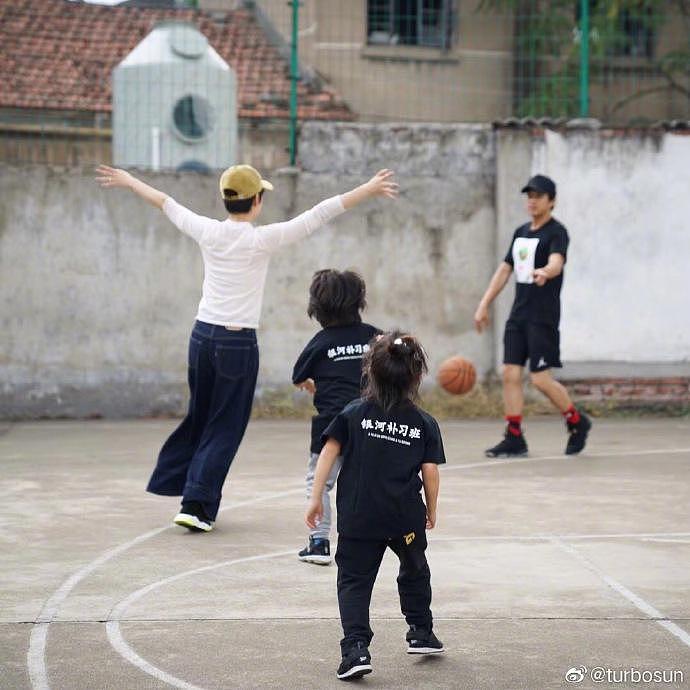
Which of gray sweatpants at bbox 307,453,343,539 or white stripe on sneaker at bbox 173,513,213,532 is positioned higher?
gray sweatpants at bbox 307,453,343,539

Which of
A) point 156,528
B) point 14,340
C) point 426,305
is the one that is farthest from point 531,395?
point 156,528

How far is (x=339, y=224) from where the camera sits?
13047 mm

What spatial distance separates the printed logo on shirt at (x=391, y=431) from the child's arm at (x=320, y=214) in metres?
2.05

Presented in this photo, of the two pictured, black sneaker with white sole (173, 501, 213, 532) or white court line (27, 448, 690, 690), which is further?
black sneaker with white sole (173, 501, 213, 532)

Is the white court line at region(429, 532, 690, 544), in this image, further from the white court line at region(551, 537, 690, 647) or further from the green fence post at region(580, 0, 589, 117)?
the green fence post at region(580, 0, 589, 117)

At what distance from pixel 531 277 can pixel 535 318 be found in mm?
294

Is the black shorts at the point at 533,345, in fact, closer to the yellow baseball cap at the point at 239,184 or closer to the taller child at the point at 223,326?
the taller child at the point at 223,326

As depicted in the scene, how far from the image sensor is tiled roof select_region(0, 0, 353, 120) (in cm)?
2255

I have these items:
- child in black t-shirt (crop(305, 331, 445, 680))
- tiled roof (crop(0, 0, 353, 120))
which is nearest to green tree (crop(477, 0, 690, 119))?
tiled roof (crop(0, 0, 353, 120))

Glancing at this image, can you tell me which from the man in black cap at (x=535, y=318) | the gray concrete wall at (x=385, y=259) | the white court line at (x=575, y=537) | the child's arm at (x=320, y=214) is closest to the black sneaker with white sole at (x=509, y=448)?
the man in black cap at (x=535, y=318)

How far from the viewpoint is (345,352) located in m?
6.89

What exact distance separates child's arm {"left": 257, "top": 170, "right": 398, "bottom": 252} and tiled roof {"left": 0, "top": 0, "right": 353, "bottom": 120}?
14.0 m

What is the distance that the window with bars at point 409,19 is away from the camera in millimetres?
21484

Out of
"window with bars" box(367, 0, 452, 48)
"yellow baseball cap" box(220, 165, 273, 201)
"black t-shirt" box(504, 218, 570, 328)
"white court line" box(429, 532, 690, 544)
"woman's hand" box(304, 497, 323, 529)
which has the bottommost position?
"white court line" box(429, 532, 690, 544)
